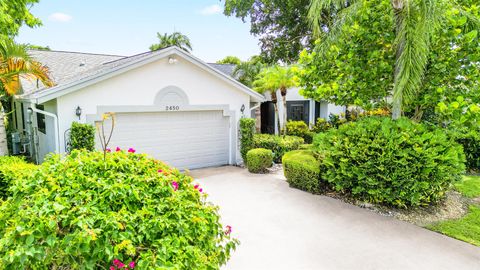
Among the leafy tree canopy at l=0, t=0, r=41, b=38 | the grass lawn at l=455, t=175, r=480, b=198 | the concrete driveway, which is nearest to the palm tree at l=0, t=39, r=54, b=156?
the leafy tree canopy at l=0, t=0, r=41, b=38

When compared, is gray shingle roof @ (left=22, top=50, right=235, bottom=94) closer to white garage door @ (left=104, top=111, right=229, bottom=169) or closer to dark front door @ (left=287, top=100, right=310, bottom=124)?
white garage door @ (left=104, top=111, right=229, bottom=169)

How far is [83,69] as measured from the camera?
1386 centimetres

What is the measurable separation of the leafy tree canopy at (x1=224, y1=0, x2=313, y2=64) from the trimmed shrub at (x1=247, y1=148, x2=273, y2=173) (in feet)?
37.3

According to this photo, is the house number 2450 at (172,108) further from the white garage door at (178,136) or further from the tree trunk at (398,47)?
the tree trunk at (398,47)

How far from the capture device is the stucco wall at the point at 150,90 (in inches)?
367

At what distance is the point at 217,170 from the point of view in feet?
39.2

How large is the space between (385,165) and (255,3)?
55.2ft

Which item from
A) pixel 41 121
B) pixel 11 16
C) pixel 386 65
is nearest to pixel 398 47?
pixel 386 65

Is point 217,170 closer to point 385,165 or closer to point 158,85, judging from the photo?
point 158,85

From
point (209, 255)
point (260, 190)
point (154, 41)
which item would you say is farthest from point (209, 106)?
point (154, 41)

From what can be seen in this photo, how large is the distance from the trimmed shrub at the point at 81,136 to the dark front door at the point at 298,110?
12.4m

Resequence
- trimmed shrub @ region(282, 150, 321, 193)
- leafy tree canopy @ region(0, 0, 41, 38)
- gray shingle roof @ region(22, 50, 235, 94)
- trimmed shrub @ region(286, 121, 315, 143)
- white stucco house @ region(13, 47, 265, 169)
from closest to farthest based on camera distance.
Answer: trimmed shrub @ region(282, 150, 321, 193) → leafy tree canopy @ region(0, 0, 41, 38) → white stucco house @ region(13, 47, 265, 169) → gray shingle roof @ region(22, 50, 235, 94) → trimmed shrub @ region(286, 121, 315, 143)

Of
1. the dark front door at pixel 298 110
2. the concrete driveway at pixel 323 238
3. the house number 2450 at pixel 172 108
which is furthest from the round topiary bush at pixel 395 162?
the dark front door at pixel 298 110

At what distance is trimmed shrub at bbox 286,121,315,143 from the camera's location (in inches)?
671
